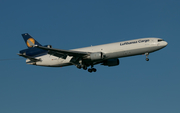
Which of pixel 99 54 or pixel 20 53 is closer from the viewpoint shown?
pixel 99 54

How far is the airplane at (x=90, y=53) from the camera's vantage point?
168 feet

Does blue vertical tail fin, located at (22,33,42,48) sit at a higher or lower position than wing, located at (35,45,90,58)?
higher

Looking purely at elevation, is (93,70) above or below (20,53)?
below

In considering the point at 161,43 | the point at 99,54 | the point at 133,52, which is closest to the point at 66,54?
the point at 99,54

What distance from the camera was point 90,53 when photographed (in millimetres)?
52562

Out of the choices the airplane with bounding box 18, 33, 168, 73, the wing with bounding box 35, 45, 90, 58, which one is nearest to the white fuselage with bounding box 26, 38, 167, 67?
the airplane with bounding box 18, 33, 168, 73

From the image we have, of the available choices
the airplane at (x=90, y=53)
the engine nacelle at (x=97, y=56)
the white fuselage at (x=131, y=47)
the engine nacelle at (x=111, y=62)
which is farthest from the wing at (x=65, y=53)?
the engine nacelle at (x=111, y=62)

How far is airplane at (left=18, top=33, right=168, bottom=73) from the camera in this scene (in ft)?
168

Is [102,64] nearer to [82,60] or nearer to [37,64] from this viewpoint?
[82,60]

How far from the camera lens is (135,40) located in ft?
Answer: 171

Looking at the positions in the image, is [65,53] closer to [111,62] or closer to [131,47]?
[111,62]

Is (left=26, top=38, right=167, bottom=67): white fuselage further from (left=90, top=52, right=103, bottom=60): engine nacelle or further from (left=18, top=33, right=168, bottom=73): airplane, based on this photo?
(left=90, top=52, right=103, bottom=60): engine nacelle

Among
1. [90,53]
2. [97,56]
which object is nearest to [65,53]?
[90,53]

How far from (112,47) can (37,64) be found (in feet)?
50.3
